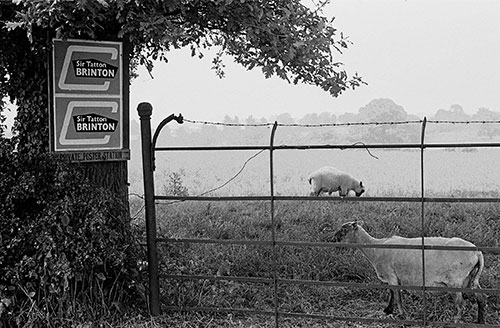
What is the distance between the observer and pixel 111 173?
17.5ft

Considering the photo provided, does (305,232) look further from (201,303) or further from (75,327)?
(75,327)

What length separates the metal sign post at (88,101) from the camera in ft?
16.6

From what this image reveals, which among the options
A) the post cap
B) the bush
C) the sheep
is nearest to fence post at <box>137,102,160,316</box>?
the post cap

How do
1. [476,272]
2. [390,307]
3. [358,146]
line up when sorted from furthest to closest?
1. [390,307]
2. [476,272]
3. [358,146]

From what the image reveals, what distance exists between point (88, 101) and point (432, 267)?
3.28 m

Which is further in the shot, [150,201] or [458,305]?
[458,305]

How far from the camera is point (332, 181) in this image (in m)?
8.25

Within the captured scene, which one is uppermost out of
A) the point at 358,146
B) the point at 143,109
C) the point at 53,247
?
the point at 143,109

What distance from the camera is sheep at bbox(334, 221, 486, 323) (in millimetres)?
5176

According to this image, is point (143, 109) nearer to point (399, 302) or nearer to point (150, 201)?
point (150, 201)

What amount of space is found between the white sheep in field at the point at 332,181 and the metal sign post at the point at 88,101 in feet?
11.6

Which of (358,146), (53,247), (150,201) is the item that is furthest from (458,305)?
(53,247)

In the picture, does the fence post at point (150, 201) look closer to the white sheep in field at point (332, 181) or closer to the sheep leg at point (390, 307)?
the sheep leg at point (390, 307)

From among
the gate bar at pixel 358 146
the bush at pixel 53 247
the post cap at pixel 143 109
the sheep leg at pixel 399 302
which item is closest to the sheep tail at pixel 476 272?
the sheep leg at pixel 399 302
